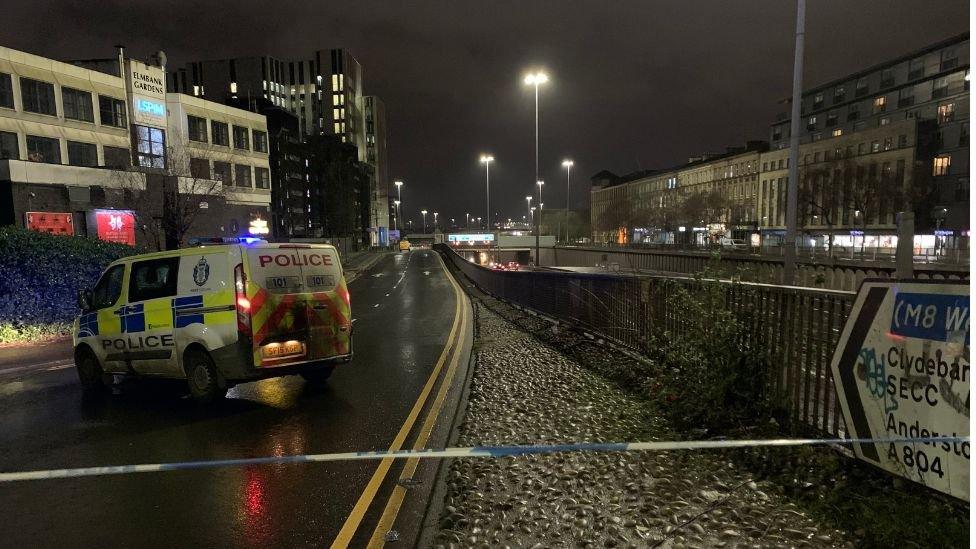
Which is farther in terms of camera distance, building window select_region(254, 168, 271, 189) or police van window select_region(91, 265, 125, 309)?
building window select_region(254, 168, 271, 189)

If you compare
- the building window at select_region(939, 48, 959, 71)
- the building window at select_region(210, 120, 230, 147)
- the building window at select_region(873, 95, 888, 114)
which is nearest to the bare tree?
the building window at select_region(210, 120, 230, 147)

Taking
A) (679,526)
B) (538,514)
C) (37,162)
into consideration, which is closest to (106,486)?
(538,514)

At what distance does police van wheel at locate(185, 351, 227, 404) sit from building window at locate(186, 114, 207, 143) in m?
42.2

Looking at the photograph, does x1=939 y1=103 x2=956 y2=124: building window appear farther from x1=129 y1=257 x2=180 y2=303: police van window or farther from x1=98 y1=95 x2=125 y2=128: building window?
x1=98 y1=95 x2=125 y2=128: building window

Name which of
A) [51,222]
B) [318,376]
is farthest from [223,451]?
[51,222]

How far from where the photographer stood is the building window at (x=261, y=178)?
50844 millimetres

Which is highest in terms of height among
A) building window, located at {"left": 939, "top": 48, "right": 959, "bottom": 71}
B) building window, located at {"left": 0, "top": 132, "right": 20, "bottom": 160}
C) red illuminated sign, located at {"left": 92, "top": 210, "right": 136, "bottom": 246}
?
building window, located at {"left": 939, "top": 48, "right": 959, "bottom": 71}

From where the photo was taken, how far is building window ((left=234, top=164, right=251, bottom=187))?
48.0 m

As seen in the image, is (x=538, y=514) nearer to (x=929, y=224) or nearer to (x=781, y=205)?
(x=929, y=224)

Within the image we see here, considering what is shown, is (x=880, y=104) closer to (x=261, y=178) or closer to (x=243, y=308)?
(x=261, y=178)

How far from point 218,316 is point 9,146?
118 ft

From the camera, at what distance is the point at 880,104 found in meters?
75.1

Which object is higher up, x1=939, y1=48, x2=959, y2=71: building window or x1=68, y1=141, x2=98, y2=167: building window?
x1=939, y1=48, x2=959, y2=71: building window

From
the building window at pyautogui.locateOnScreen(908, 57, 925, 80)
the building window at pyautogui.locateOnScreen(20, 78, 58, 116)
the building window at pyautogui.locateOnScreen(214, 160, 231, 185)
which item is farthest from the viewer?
the building window at pyautogui.locateOnScreen(908, 57, 925, 80)
